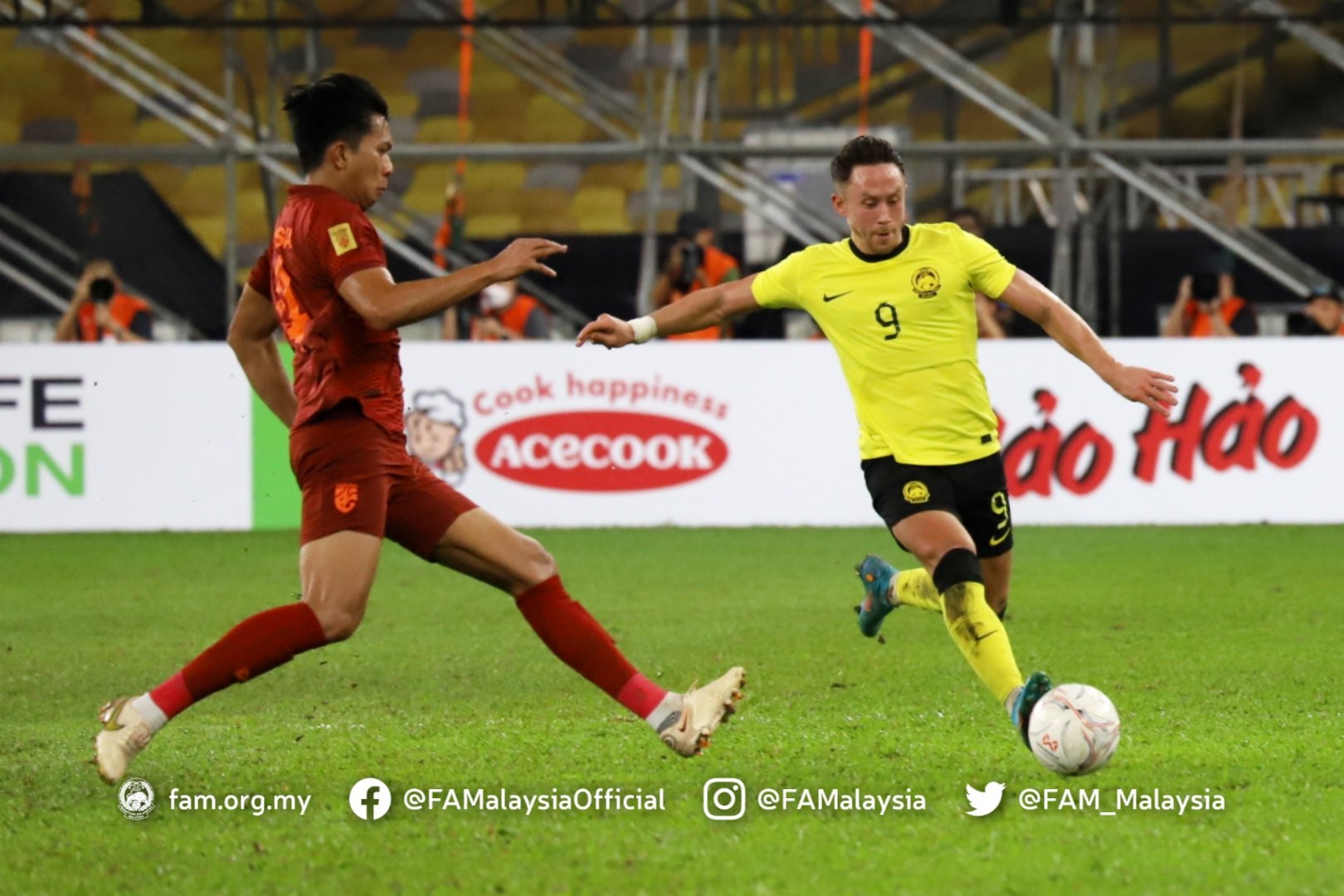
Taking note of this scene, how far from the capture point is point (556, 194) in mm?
20984

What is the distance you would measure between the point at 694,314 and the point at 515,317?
10.2 meters

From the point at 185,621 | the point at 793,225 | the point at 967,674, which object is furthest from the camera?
the point at 793,225

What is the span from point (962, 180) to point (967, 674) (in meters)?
12.0

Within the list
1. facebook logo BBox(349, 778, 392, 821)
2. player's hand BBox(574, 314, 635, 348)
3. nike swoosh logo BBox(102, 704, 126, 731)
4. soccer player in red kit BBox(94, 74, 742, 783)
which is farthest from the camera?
player's hand BBox(574, 314, 635, 348)

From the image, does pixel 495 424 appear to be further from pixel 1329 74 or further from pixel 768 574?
pixel 1329 74

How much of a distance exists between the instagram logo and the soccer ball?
0.82 m

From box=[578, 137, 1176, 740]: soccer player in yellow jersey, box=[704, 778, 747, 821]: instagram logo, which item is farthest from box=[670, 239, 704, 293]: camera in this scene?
box=[704, 778, 747, 821]: instagram logo

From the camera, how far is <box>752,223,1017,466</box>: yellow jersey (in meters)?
6.66

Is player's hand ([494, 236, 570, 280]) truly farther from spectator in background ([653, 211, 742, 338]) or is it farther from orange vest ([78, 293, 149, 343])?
orange vest ([78, 293, 149, 343])

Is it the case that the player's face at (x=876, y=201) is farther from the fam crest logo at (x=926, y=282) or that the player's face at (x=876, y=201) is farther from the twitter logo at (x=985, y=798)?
the twitter logo at (x=985, y=798)

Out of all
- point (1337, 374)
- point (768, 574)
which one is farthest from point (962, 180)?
point (768, 574)

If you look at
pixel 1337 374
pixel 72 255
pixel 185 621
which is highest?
pixel 72 255

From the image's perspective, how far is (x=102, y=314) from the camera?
16.5m

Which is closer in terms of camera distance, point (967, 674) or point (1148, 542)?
point (967, 674)
